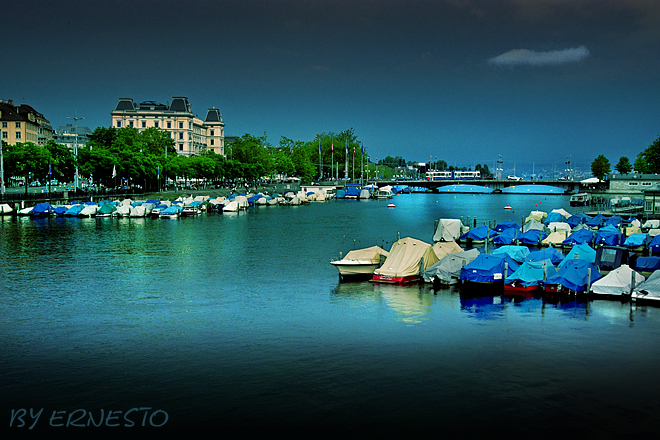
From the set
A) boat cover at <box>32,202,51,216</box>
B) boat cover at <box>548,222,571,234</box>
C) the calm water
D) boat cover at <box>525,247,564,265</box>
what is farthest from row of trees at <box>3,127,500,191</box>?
boat cover at <box>525,247,564,265</box>

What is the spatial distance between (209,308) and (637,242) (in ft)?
147

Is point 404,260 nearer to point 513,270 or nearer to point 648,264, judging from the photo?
point 513,270

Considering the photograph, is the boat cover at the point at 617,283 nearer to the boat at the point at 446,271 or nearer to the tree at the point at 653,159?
the boat at the point at 446,271

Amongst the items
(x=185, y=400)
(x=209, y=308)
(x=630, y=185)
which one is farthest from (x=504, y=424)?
(x=630, y=185)

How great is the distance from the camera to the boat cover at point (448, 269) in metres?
44.2

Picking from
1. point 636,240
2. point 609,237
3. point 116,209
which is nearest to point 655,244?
point 636,240

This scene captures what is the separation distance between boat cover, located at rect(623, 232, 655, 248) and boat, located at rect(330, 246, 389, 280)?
1137 inches

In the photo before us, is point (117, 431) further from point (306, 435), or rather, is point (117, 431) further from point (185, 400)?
point (306, 435)

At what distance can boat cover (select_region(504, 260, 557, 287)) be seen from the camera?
4125 cm

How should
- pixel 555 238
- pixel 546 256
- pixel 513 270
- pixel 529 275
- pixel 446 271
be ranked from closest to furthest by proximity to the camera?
pixel 529 275, pixel 513 270, pixel 446 271, pixel 546 256, pixel 555 238

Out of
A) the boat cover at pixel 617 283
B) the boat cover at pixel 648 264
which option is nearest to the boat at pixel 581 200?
the boat cover at pixel 648 264

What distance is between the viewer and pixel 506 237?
65.9 m

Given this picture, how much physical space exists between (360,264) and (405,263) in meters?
3.61

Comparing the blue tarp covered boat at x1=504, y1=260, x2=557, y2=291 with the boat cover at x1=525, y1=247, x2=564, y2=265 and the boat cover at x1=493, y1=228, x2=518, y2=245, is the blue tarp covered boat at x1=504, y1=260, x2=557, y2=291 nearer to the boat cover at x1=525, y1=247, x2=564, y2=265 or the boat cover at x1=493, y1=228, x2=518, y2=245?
the boat cover at x1=525, y1=247, x2=564, y2=265
